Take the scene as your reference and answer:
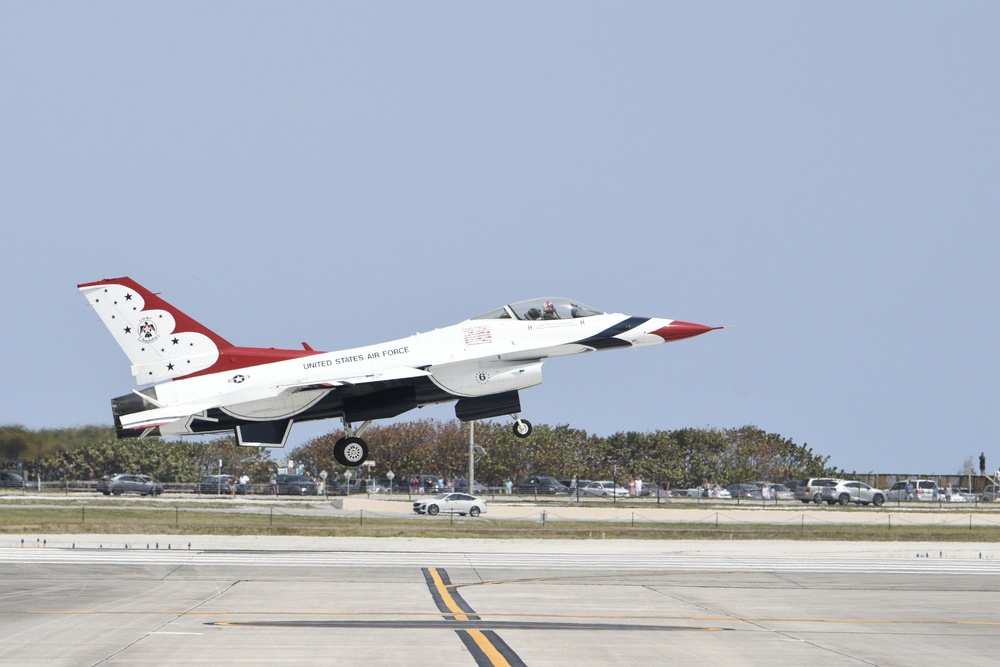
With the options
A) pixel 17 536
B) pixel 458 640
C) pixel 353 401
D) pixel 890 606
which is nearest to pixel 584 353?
pixel 353 401

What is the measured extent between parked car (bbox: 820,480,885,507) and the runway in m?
36.5

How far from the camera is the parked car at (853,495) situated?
263 ft

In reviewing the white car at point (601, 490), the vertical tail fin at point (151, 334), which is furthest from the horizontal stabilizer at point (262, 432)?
the white car at point (601, 490)

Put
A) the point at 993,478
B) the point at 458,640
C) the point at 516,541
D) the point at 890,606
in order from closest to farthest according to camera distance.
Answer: the point at 458,640 < the point at 890,606 < the point at 516,541 < the point at 993,478

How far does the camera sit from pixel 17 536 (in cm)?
4422

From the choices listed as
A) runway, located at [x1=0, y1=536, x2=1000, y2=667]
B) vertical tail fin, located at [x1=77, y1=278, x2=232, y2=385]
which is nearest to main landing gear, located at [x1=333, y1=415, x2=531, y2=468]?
runway, located at [x1=0, y1=536, x2=1000, y2=667]

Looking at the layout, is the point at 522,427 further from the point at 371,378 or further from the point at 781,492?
the point at 781,492

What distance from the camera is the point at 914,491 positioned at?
96.1m

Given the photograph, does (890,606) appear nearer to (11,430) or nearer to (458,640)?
(458,640)

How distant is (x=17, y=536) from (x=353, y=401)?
66.6 feet

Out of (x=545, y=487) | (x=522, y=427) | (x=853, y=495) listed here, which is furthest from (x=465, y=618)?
(x=545, y=487)

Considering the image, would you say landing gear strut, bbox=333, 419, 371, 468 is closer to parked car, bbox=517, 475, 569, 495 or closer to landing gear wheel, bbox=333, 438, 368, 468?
landing gear wheel, bbox=333, 438, 368, 468

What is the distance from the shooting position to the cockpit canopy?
31.7 metres

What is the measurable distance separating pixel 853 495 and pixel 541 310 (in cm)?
5488
